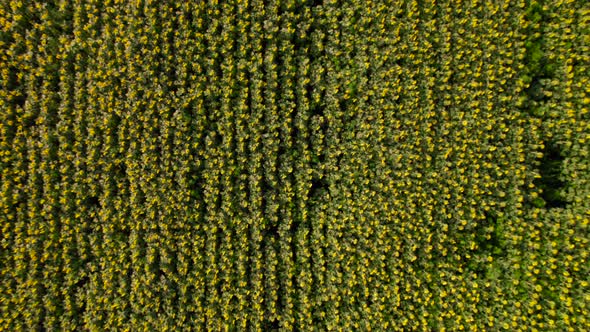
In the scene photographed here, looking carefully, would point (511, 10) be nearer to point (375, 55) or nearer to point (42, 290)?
point (375, 55)

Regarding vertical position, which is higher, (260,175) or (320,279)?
(260,175)

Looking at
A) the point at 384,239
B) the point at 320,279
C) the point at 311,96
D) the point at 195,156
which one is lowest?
the point at 320,279

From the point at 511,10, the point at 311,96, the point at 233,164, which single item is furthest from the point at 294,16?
the point at 511,10

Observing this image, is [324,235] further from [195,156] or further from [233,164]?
[195,156]

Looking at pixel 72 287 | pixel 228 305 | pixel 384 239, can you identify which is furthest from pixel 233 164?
pixel 72 287

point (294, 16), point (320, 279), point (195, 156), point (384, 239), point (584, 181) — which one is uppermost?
point (294, 16)

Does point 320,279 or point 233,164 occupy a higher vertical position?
point 233,164
